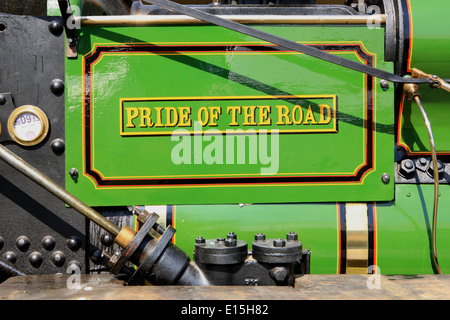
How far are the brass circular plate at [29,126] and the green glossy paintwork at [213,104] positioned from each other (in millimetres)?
87

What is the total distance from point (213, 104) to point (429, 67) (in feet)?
2.53

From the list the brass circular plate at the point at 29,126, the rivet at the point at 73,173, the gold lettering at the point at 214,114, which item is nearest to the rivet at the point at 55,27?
the brass circular plate at the point at 29,126

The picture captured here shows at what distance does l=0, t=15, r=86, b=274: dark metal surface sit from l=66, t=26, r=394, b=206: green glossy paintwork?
0.06 metres

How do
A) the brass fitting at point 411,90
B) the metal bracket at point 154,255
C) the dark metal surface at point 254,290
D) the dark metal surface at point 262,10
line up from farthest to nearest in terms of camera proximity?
the dark metal surface at point 262,10, the brass fitting at point 411,90, the metal bracket at point 154,255, the dark metal surface at point 254,290

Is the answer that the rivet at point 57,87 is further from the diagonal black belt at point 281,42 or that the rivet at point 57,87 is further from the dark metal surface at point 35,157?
the diagonal black belt at point 281,42

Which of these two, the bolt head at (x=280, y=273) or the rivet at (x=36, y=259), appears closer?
the bolt head at (x=280, y=273)

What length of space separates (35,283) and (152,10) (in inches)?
42.6

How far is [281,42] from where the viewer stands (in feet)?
4.79

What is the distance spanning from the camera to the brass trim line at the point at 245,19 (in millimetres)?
1559

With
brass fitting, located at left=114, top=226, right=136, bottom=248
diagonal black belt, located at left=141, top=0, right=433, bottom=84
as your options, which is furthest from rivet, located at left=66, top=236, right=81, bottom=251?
diagonal black belt, located at left=141, top=0, right=433, bottom=84

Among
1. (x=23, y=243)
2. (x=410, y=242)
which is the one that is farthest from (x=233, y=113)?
(x=23, y=243)

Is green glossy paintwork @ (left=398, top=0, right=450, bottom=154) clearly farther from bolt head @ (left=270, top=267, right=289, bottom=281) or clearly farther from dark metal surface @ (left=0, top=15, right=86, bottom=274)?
dark metal surface @ (left=0, top=15, right=86, bottom=274)
